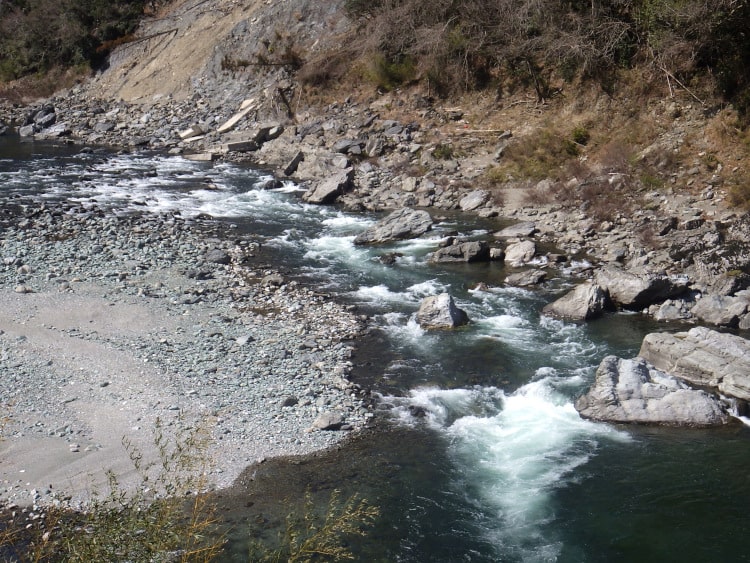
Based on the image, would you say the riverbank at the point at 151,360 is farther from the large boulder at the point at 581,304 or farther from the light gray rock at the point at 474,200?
the light gray rock at the point at 474,200

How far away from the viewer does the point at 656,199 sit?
22438 millimetres

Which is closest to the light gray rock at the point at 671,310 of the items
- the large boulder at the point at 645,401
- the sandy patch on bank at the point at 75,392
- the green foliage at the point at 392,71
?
the large boulder at the point at 645,401

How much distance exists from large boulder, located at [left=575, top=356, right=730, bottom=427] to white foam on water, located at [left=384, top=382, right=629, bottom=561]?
338 mm

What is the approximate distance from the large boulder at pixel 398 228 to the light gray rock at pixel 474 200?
246 cm

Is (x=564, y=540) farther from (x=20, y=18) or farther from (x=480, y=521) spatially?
(x=20, y=18)

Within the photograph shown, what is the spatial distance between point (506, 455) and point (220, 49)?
35.0 metres

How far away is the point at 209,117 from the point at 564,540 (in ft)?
106

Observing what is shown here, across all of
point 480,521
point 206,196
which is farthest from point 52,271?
point 480,521

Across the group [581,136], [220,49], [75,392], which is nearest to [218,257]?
[75,392]

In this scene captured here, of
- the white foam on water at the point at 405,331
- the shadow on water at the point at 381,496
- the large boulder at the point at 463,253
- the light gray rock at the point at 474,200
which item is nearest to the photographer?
the shadow on water at the point at 381,496

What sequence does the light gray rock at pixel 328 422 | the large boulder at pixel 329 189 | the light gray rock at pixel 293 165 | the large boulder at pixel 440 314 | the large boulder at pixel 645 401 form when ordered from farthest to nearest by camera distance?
→ the light gray rock at pixel 293 165 → the large boulder at pixel 329 189 → the large boulder at pixel 440 314 → the large boulder at pixel 645 401 → the light gray rock at pixel 328 422

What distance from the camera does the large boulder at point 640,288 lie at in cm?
1658

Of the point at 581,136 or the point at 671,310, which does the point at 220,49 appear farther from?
the point at 671,310

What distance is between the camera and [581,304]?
16328 millimetres
